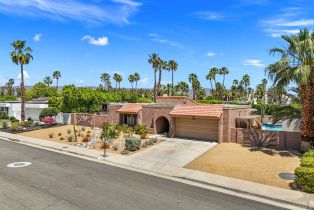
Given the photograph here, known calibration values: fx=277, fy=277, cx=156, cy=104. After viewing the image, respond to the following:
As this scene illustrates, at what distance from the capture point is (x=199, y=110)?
27.4 metres

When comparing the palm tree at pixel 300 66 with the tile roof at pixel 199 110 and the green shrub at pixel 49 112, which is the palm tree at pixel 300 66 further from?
the green shrub at pixel 49 112

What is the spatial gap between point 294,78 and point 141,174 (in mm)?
12489

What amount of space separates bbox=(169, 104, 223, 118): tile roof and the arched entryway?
3322mm

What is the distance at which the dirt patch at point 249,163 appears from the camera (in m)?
16.3

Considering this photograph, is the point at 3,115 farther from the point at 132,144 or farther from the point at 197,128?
the point at 197,128

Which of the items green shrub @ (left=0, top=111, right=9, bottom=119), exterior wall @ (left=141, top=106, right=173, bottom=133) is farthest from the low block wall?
green shrub @ (left=0, top=111, right=9, bottom=119)

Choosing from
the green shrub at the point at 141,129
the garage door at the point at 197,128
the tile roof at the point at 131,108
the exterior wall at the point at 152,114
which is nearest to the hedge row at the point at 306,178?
the garage door at the point at 197,128

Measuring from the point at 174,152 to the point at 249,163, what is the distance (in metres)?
6.16

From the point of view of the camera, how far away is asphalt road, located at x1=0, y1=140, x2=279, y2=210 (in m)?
12.2

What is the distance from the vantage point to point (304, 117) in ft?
67.4

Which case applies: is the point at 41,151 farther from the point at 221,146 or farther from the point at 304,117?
the point at 304,117

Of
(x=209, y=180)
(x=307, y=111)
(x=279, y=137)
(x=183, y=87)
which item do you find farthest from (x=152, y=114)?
(x=183, y=87)

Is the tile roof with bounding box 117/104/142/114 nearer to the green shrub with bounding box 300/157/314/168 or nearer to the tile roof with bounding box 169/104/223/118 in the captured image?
the tile roof with bounding box 169/104/223/118

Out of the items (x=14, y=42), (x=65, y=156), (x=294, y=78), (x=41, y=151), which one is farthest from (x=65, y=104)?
(x=294, y=78)
